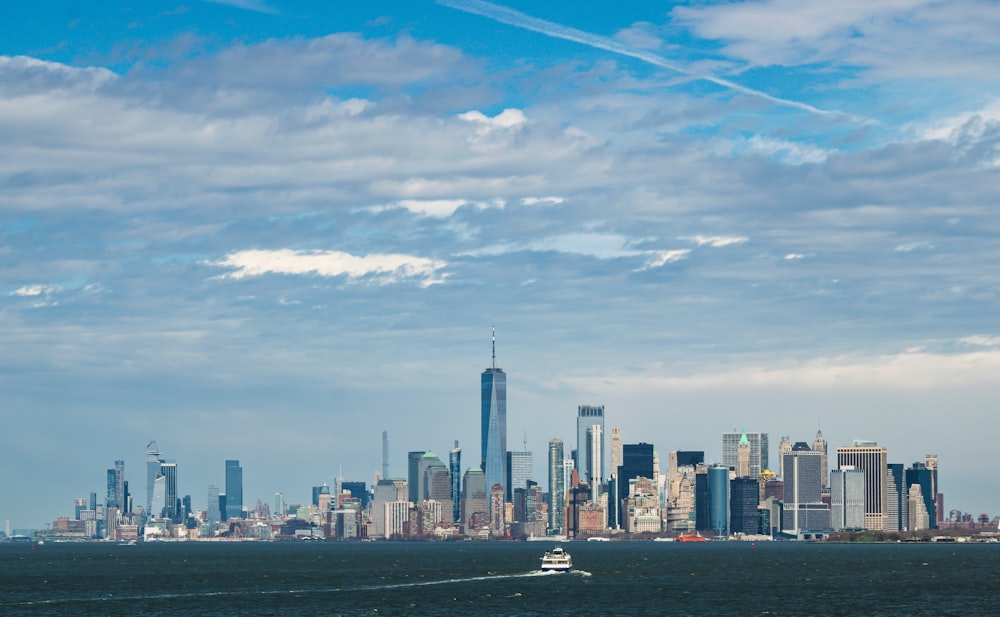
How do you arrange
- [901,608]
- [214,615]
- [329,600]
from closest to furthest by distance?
1. [214,615]
2. [901,608]
3. [329,600]

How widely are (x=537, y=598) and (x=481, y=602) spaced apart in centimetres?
985

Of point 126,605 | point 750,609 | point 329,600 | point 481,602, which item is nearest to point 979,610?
point 750,609

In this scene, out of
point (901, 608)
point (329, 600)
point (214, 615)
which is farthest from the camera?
point (329, 600)

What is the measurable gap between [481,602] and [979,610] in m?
62.3

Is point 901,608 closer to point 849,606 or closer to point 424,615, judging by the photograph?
point 849,606

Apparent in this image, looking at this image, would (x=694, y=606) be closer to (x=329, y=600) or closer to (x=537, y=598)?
(x=537, y=598)

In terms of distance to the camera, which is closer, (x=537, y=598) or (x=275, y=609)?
(x=275, y=609)

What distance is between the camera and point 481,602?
19112 cm

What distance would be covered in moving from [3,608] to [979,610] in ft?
398

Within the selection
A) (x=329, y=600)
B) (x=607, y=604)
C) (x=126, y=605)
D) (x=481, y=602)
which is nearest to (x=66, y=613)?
(x=126, y=605)

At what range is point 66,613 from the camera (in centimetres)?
17362

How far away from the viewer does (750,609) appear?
18075cm

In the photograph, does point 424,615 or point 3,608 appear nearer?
point 424,615

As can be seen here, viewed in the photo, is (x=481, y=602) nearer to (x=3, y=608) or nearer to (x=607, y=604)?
(x=607, y=604)
